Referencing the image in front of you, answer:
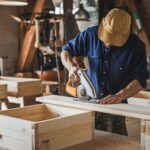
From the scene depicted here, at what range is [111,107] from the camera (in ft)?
7.18

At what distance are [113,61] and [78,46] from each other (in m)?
0.35

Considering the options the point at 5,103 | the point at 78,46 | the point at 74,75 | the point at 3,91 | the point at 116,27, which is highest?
the point at 116,27

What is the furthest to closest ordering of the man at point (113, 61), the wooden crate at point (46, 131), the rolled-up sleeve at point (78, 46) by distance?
the rolled-up sleeve at point (78, 46) → the man at point (113, 61) → the wooden crate at point (46, 131)

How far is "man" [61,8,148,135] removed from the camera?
242cm

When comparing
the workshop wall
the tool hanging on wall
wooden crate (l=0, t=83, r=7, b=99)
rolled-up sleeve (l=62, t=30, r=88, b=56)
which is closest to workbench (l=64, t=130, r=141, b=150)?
→ rolled-up sleeve (l=62, t=30, r=88, b=56)

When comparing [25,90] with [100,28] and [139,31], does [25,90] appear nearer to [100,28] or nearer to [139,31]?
[100,28]

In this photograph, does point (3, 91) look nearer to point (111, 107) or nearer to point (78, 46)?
point (78, 46)

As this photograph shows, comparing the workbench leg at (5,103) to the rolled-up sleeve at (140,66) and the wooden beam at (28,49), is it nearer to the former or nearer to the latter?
the rolled-up sleeve at (140,66)

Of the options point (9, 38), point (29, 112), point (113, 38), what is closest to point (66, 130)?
point (29, 112)

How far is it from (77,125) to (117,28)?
31.0 inches

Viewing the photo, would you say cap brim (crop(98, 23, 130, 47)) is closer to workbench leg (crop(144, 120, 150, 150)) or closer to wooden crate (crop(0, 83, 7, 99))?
workbench leg (crop(144, 120, 150, 150))

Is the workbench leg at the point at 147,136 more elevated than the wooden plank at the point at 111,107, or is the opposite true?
the wooden plank at the point at 111,107

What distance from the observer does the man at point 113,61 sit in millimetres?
2420

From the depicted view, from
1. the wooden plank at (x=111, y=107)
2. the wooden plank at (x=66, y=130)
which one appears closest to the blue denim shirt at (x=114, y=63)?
the wooden plank at (x=111, y=107)
